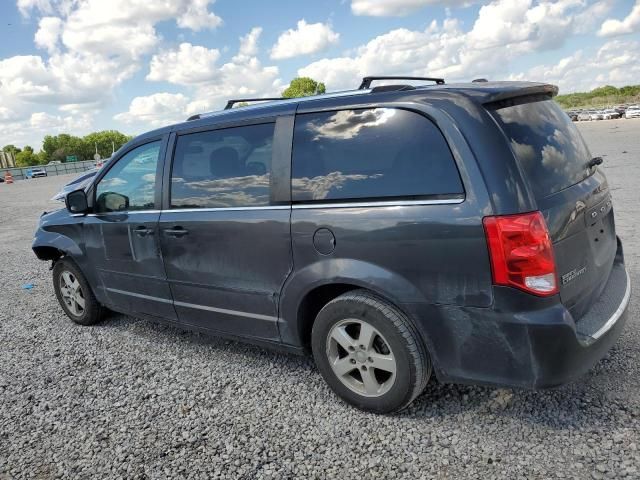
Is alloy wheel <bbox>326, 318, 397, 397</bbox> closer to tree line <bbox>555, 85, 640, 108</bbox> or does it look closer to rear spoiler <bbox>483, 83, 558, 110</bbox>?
rear spoiler <bbox>483, 83, 558, 110</bbox>

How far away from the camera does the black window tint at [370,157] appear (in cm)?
269

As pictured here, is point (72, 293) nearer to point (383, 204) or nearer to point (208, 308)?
point (208, 308)

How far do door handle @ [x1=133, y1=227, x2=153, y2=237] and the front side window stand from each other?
0.55 feet

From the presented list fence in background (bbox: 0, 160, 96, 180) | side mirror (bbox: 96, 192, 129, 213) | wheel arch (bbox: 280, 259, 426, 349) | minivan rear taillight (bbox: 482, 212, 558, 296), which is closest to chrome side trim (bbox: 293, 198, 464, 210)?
minivan rear taillight (bbox: 482, 212, 558, 296)

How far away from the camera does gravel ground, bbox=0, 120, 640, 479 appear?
2.66 meters

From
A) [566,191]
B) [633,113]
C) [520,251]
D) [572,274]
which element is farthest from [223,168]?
[633,113]

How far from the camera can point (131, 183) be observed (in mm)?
4285

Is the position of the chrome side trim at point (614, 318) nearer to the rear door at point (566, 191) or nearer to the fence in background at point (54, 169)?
the rear door at point (566, 191)

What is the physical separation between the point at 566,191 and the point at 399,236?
3.03ft

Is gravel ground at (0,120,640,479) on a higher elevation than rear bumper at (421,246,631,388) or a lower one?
lower

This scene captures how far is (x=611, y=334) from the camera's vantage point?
2832 millimetres

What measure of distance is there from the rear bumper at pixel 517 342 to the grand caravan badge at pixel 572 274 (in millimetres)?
135

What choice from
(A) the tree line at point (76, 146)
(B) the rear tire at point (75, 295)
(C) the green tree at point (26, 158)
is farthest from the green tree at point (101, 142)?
(B) the rear tire at point (75, 295)

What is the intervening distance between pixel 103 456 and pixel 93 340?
1.99 metres
